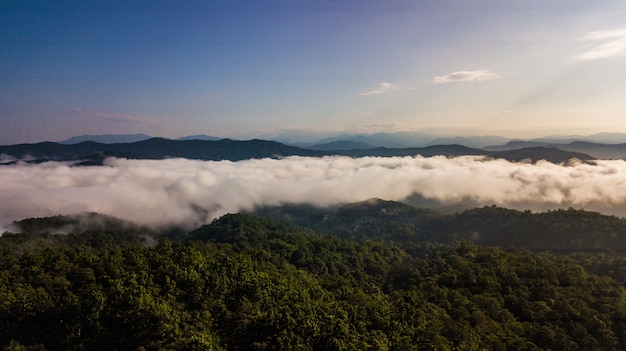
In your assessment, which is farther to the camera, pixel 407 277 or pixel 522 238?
pixel 522 238

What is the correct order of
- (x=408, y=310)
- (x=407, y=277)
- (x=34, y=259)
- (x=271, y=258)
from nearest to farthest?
(x=408, y=310), (x=34, y=259), (x=407, y=277), (x=271, y=258)

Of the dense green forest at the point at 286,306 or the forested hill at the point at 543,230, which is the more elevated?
the dense green forest at the point at 286,306

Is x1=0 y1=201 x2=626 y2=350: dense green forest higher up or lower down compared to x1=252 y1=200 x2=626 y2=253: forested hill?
higher up

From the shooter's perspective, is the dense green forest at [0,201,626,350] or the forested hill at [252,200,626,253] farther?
the forested hill at [252,200,626,253]

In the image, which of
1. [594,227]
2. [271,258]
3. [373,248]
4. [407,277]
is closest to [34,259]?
[271,258]

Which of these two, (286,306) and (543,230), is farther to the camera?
(543,230)

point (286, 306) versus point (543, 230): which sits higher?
point (286, 306)

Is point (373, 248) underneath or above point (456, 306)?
underneath

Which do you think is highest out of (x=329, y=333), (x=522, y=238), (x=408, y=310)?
(x=329, y=333)

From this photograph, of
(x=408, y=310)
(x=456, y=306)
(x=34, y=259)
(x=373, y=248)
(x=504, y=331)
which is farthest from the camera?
(x=373, y=248)

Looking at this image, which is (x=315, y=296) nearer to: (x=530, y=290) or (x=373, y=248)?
(x=530, y=290)

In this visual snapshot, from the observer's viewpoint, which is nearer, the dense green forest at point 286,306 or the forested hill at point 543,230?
the dense green forest at point 286,306
